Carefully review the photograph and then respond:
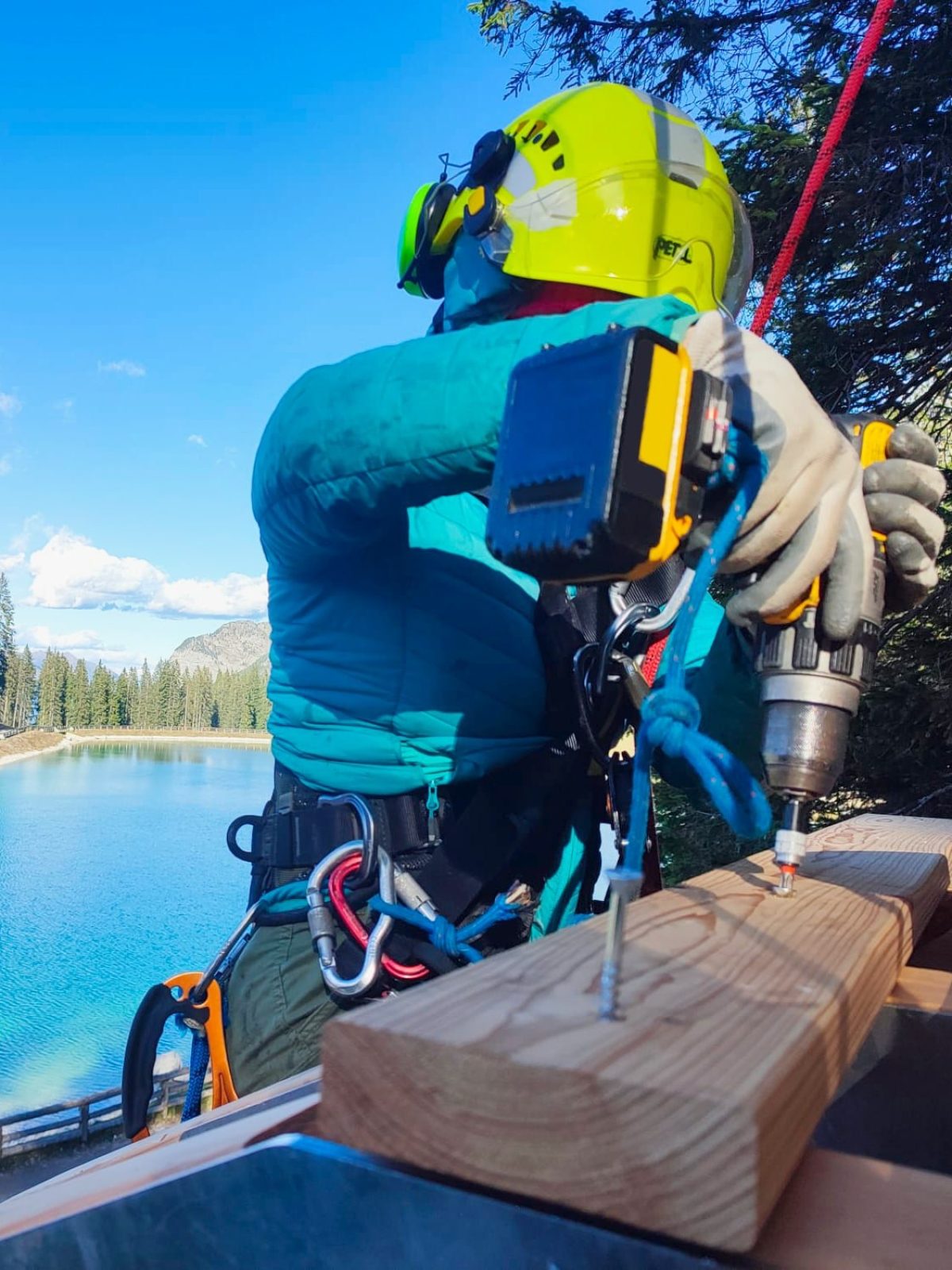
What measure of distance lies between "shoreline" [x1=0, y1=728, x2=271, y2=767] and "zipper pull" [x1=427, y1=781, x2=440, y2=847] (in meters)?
43.7

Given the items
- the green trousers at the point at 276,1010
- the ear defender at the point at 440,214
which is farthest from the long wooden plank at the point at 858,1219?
the ear defender at the point at 440,214

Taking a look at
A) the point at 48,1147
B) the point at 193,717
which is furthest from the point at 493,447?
the point at 193,717

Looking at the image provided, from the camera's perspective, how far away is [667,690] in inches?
41.2

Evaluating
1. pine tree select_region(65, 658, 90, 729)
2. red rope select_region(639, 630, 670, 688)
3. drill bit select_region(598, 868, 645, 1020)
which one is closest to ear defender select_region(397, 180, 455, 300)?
red rope select_region(639, 630, 670, 688)

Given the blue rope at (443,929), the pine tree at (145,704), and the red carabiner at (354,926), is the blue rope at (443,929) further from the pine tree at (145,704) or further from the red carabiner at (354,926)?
the pine tree at (145,704)

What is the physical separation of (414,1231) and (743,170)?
6.30m

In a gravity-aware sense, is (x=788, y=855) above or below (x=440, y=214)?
below

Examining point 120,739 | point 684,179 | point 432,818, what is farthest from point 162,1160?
point 120,739

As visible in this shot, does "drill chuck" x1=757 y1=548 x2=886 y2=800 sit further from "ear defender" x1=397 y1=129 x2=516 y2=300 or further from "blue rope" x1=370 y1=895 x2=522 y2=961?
"ear defender" x1=397 y1=129 x2=516 y2=300

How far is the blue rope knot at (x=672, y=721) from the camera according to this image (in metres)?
1.01

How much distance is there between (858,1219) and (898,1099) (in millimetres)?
795

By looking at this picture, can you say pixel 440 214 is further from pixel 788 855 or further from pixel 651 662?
pixel 788 855

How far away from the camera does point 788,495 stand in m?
1.20

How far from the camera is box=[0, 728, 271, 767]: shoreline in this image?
44.4m
